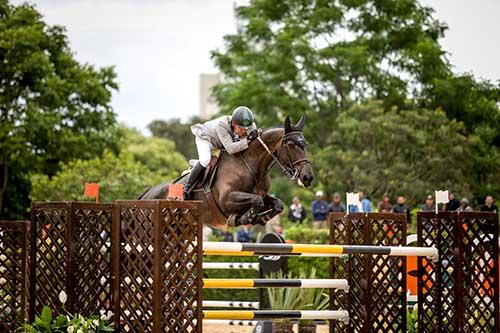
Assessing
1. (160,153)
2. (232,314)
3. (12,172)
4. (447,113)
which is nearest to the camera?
(232,314)

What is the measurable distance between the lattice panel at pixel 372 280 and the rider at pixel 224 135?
2005mm

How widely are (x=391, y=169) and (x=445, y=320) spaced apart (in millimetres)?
20491

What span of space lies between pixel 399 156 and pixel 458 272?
2153 centimetres

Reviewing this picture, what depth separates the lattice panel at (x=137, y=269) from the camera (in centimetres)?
633

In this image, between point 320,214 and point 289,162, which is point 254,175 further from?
point 320,214

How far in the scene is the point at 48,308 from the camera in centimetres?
654

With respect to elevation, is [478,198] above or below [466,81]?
below

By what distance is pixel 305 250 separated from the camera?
727 centimetres

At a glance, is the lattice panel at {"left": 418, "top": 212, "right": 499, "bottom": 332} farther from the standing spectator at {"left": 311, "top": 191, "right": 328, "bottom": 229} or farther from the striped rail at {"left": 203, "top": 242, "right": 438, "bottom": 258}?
the standing spectator at {"left": 311, "top": 191, "right": 328, "bottom": 229}

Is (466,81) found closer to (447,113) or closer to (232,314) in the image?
(447,113)

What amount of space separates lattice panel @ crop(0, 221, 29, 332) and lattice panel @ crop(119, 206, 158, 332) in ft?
3.09

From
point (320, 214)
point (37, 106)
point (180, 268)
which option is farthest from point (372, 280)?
point (37, 106)

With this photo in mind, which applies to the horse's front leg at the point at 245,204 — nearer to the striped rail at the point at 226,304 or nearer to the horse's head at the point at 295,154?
the horse's head at the point at 295,154

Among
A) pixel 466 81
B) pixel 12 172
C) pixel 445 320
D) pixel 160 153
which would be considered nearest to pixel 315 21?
pixel 466 81
